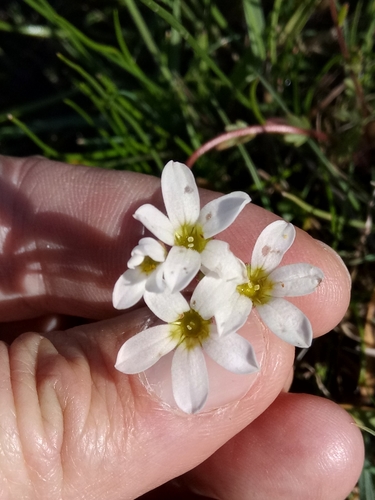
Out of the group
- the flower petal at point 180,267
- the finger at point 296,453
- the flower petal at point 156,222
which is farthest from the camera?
the finger at point 296,453

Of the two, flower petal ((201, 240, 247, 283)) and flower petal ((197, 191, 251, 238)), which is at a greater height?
flower petal ((197, 191, 251, 238))

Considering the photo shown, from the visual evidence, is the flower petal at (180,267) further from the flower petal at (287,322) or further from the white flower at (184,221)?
the flower petal at (287,322)

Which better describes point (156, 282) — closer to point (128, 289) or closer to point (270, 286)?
point (128, 289)

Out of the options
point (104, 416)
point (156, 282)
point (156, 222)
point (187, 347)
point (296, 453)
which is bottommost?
point (296, 453)

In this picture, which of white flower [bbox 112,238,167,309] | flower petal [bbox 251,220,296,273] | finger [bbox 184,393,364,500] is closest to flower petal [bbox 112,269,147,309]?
white flower [bbox 112,238,167,309]

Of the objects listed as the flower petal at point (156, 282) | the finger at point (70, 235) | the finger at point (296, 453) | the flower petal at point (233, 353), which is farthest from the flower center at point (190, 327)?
the finger at point (296, 453)

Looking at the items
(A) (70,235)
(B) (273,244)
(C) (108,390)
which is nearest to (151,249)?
(B) (273,244)

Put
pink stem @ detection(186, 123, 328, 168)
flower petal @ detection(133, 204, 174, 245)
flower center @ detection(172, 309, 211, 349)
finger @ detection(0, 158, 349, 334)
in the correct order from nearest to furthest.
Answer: flower petal @ detection(133, 204, 174, 245) → flower center @ detection(172, 309, 211, 349) → finger @ detection(0, 158, 349, 334) → pink stem @ detection(186, 123, 328, 168)

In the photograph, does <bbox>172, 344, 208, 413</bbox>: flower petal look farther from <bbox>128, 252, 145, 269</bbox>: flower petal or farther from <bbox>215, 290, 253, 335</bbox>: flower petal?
<bbox>128, 252, 145, 269</bbox>: flower petal
